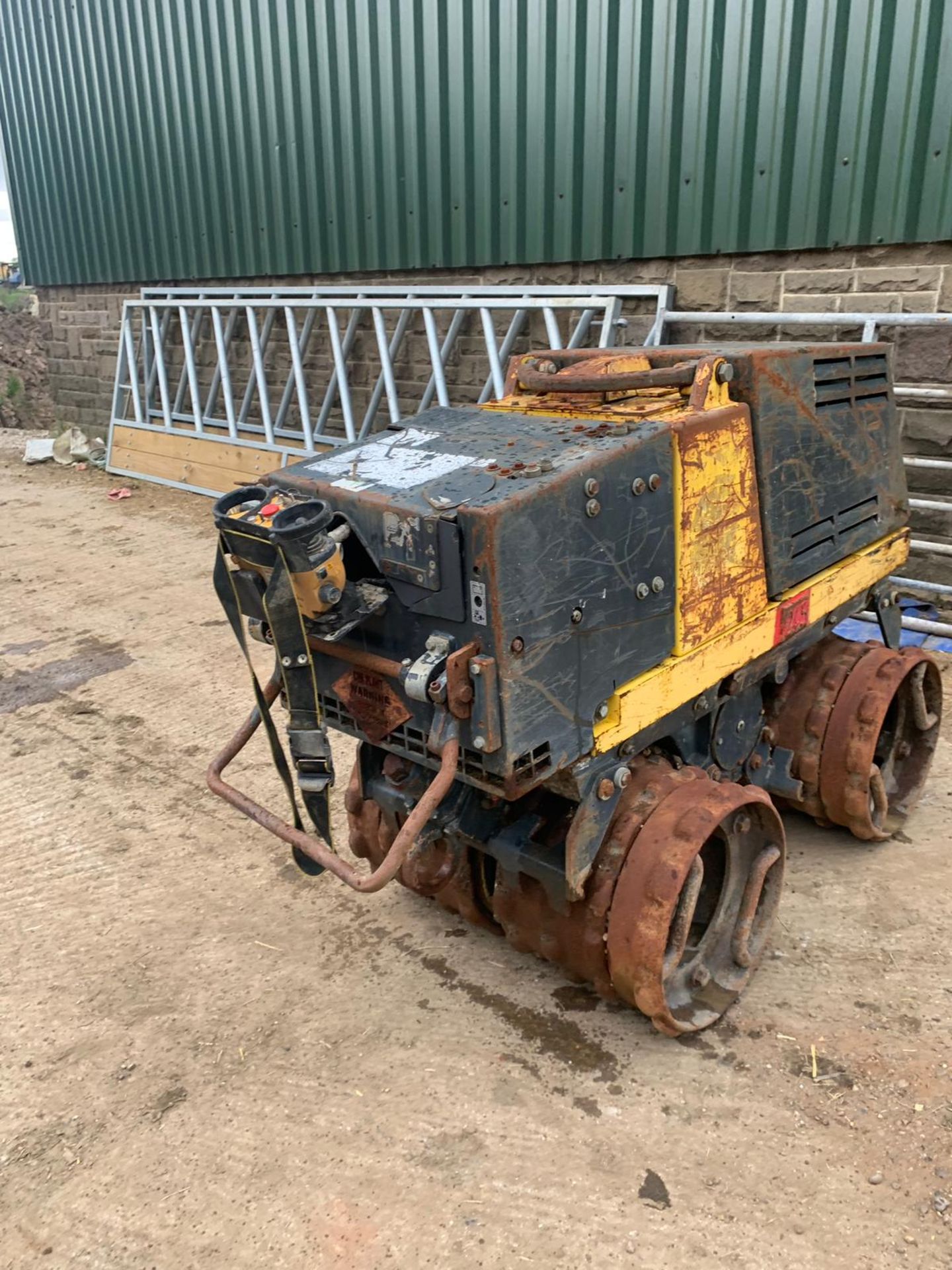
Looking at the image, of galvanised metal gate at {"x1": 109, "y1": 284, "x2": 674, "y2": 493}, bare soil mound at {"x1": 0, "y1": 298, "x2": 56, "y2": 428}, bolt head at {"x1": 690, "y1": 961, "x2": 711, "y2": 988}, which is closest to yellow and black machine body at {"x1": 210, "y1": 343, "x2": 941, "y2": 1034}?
bolt head at {"x1": 690, "y1": 961, "x2": 711, "y2": 988}

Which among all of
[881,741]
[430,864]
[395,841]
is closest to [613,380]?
[395,841]

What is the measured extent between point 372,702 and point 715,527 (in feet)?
3.54

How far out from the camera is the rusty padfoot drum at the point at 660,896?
2490 mm

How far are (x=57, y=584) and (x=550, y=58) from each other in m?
5.11

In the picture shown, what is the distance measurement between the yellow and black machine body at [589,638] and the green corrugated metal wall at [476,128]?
2.53m

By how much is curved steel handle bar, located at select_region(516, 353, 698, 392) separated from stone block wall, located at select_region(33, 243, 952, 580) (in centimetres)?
290

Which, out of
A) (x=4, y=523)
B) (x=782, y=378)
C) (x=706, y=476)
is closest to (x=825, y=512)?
(x=782, y=378)

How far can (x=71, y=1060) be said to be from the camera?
2723 millimetres

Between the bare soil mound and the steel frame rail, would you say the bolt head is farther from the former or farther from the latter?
the bare soil mound

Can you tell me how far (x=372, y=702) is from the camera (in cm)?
253

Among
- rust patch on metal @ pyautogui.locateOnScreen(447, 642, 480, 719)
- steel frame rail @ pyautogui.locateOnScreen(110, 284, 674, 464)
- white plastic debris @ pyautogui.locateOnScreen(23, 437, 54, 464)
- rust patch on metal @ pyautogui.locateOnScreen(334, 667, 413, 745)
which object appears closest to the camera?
rust patch on metal @ pyautogui.locateOnScreen(447, 642, 480, 719)

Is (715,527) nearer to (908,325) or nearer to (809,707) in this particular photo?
(809,707)

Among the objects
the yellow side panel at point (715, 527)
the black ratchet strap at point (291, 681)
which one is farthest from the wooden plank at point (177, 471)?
the yellow side panel at point (715, 527)

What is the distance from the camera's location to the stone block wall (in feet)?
16.5
